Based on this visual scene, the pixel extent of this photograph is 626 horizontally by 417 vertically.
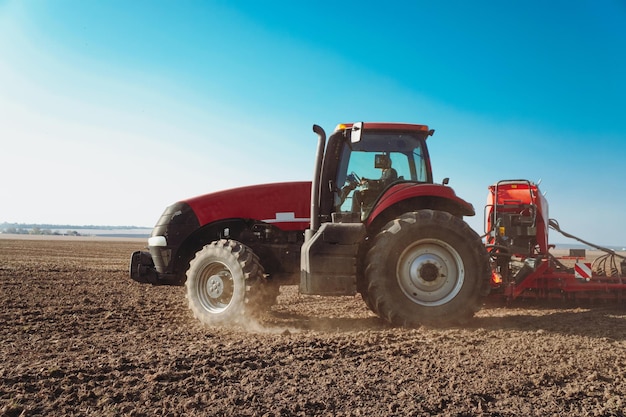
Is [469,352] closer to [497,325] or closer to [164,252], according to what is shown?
[497,325]

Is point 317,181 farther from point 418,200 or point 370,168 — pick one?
point 418,200

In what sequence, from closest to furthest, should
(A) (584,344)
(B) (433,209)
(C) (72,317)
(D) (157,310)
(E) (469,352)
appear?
1. (E) (469,352)
2. (A) (584,344)
3. (B) (433,209)
4. (C) (72,317)
5. (D) (157,310)

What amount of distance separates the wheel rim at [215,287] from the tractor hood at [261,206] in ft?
2.38

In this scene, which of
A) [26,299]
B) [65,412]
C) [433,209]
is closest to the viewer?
[65,412]

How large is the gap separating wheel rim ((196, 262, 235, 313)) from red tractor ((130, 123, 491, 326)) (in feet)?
0.04

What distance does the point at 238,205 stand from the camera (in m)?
5.75

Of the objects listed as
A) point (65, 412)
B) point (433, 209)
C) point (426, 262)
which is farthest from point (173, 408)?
point (433, 209)

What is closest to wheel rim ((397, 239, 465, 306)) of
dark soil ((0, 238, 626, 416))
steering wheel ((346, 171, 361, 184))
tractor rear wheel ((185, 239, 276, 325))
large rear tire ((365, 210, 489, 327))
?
large rear tire ((365, 210, 489, 327))

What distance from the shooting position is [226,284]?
17.2 feet

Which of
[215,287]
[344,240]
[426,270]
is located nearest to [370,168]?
[344,240]

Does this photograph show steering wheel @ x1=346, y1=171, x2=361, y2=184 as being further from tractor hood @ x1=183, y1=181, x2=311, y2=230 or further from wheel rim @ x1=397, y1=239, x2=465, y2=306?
wheel rim @ x1=397, y1=239, x2=465, y2=306

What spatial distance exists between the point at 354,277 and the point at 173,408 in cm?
263

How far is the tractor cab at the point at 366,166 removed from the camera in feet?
17.3

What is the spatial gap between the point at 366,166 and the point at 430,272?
4.74 feet
